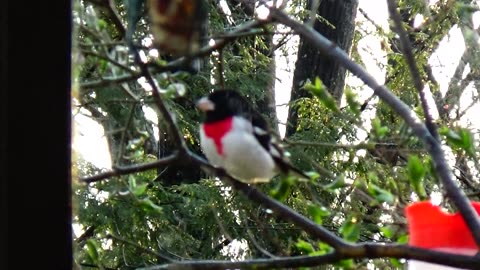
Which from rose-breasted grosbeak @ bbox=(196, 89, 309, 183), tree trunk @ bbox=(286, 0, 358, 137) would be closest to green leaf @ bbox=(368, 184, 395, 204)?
rose-breasted grosbeak @ bbox=(196, 89, 309, 183)

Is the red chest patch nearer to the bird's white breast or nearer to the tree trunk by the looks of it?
the bird's white breast

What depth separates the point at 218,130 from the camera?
0.79 meters

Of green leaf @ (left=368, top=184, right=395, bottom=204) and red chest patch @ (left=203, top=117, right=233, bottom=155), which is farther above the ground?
red chest patch @ (left=203, top=117, right=233, bottom=155)

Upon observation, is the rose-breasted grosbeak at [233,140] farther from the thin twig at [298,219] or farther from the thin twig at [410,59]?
the thin twig at [410,59]

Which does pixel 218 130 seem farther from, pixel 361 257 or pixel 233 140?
pixel 361 257

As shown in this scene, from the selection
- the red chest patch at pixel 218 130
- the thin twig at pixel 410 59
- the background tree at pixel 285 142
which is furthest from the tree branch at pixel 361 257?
the red chest patch at pixel 218 130

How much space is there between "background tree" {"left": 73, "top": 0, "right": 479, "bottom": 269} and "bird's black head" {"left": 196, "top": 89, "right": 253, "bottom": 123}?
0.13 ft

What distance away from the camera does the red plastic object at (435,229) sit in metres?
0.55

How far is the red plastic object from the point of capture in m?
0.55

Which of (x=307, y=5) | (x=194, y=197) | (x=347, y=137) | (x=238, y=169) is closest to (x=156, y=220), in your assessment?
(x=194, y=197)

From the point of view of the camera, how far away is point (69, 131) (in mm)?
313

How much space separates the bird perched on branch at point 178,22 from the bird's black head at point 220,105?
415mm

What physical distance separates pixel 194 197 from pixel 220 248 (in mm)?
236

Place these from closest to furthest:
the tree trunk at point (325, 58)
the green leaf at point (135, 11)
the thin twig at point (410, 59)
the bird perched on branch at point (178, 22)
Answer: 1. the bird perched on branch at point (178, 22)
2. the green leaf at point (135, 11)
3. the thin twig at point (410, 59)
4. the tree trunk at point (325, 58)
